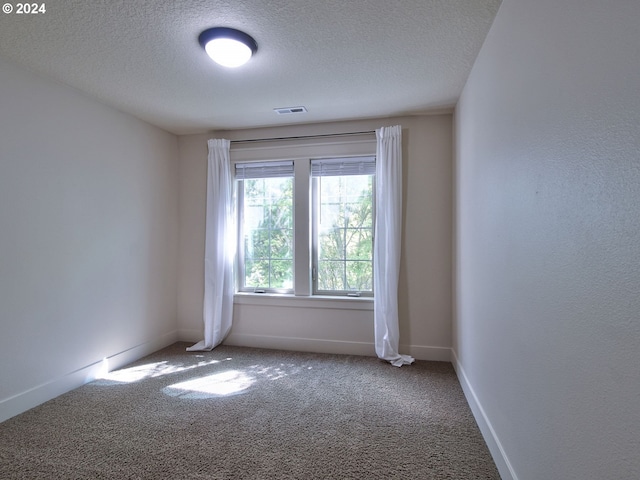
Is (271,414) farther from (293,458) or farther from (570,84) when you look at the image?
(570,84)

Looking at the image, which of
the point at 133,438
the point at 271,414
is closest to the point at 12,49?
the point at 133,438

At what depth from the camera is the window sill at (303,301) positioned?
11.3 ft

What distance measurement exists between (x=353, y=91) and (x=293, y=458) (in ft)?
9.11

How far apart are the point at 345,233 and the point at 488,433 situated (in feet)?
7.32

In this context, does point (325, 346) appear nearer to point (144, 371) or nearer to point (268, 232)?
point (268, 232)

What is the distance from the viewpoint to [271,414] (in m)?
2.29

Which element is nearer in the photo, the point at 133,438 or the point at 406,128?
the point at 133,438

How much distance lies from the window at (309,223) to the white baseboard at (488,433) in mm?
1364

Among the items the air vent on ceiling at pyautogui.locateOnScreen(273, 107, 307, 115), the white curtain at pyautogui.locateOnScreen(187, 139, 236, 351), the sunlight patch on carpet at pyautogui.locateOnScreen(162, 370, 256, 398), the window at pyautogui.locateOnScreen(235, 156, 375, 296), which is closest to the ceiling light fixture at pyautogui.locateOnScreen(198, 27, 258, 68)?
the air vent on ceiling at pyautogui.locateOnScreen(273, 107, 307, 115)

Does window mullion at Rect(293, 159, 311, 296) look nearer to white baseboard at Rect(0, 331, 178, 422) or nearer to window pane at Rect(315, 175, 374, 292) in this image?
window pane at Rect(315, 175, 374, 292)

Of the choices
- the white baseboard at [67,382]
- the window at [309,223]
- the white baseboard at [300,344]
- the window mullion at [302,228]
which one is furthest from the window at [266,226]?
the white baseboard at [67,382]

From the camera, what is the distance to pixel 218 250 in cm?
367

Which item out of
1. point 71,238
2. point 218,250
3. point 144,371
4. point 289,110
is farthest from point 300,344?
point 289,110

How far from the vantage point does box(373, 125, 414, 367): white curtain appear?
3.24m
